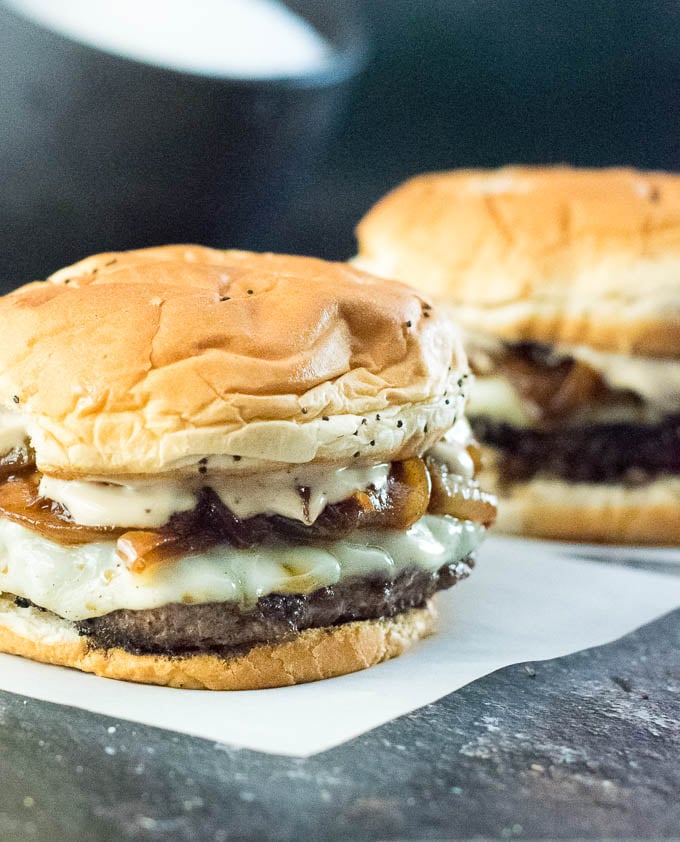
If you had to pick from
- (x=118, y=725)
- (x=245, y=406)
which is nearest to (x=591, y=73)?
(x=245, y=406)

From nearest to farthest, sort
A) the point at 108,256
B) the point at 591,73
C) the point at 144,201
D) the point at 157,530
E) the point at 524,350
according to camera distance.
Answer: the point at 157,530 < the point at 108,256 < the point at 524,350 < the point at 144,201 < the point at 591,73

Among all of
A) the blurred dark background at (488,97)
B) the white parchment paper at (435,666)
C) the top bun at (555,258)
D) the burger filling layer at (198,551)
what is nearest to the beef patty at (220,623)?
the burger filling layer at (198,551)

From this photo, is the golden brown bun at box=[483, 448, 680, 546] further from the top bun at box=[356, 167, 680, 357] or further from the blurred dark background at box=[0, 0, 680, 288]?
the blurred dark background at box=[0, 0, 680, 288]

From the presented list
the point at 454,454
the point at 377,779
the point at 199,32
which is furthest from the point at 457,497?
the point at 199,32

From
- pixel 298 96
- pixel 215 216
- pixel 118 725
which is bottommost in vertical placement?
pixel 118 725

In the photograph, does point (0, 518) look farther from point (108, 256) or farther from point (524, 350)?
point (524, 350)

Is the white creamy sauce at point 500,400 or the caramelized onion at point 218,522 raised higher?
the caramelized onion at point 218,522

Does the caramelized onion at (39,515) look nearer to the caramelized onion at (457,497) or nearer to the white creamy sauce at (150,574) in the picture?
the white creamy sauce at (150,574)
